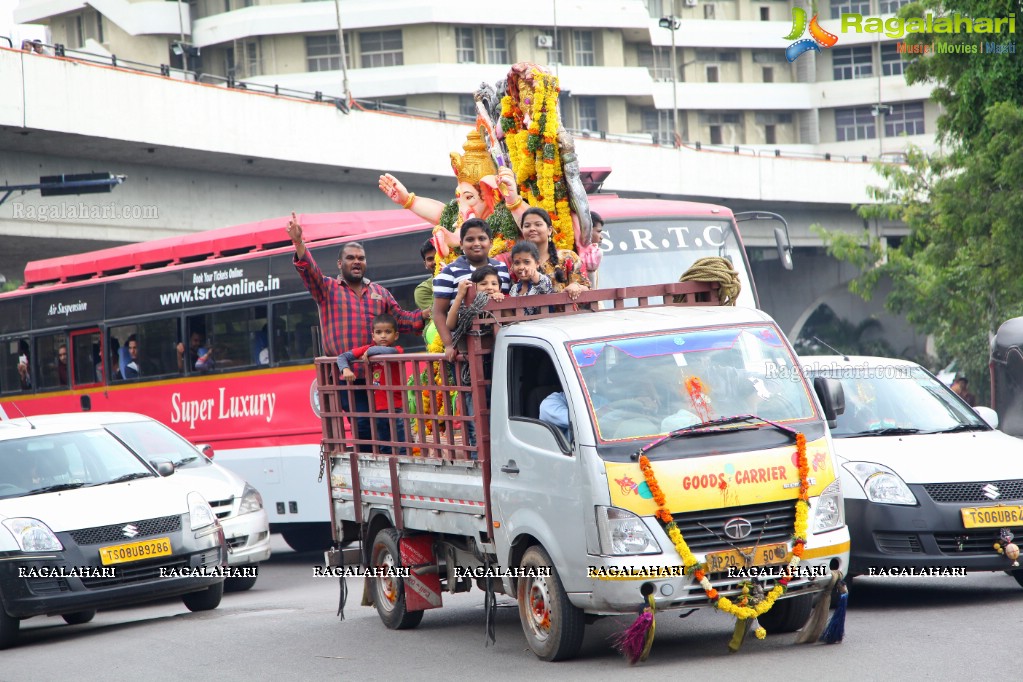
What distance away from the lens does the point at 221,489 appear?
45.0 ft

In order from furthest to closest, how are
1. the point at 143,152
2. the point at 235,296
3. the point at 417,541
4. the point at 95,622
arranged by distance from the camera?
1. the point at 143,152
2. the point at 235,296
3. the point at 95,622
4. the point at 417,541

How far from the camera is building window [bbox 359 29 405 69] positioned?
5997 centimetres

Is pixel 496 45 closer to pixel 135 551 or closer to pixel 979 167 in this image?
pixel 979 167

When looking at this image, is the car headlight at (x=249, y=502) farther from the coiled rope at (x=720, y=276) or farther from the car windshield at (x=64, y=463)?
the coiled rope at (x=720, y=276)

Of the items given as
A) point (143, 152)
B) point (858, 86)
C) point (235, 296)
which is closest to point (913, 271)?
point (143, 152)

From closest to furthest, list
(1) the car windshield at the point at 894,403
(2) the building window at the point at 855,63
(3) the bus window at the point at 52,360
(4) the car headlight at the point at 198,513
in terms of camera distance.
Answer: (1) the car windshield at the point at 894,403, (4) the car headlight at the point at 198,513, (3) the bus window at the point at 52,360, (2) the building window at the point at 855,63

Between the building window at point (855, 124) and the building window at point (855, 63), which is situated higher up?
the building window at point (855, 63)

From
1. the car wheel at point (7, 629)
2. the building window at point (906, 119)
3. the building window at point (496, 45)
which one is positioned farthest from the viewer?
the building window at point (906, 119)

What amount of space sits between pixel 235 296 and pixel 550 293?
9342 mm

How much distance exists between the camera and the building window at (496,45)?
61.2 meters

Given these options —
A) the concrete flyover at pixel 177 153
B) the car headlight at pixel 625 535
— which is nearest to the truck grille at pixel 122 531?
the car headlight at pixel 625 535

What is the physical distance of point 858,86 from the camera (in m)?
70.2

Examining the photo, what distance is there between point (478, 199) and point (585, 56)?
178 ft

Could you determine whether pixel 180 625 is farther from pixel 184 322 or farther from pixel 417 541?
pixel 184 322
